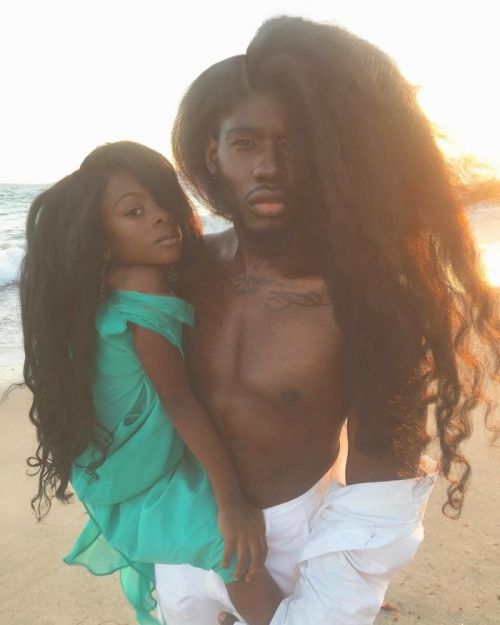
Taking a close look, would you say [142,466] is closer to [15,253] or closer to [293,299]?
[293,299]

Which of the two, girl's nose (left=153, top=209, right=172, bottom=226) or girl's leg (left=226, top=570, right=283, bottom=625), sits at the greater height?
girl's nose (left=153, top=209, right=172, bottom=226)

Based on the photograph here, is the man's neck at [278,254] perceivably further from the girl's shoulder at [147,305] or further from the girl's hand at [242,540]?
the girl's hand at [242,540]

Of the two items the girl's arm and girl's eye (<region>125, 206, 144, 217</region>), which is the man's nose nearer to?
girl's eye (<region>125, 206, 144, 217</region>)

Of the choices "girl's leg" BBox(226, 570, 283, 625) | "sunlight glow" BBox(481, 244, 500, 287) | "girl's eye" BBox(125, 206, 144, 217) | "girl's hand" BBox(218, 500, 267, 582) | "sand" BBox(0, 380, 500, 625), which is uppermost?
"girl's eye" BBox(125, 206, 144, 217)

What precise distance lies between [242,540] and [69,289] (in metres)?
0.79

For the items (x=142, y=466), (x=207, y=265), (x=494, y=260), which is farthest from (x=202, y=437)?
(x=494, y=260)

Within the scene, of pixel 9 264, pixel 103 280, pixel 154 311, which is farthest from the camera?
pixel 9 264

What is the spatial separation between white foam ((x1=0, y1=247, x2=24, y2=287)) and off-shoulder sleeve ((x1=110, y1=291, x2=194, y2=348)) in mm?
9791

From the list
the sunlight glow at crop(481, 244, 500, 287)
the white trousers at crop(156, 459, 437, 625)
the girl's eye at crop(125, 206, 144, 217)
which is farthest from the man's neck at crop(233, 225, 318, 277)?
the sunlight glow at crop(481, 244, 500, 287)

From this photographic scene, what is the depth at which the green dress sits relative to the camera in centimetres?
170

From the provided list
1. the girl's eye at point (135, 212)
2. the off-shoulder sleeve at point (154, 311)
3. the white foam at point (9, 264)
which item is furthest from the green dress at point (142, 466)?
the white foam at point (9, 264)

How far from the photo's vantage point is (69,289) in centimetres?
174

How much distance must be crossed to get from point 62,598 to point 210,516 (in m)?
1.38

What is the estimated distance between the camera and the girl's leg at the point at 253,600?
5.78 feet
